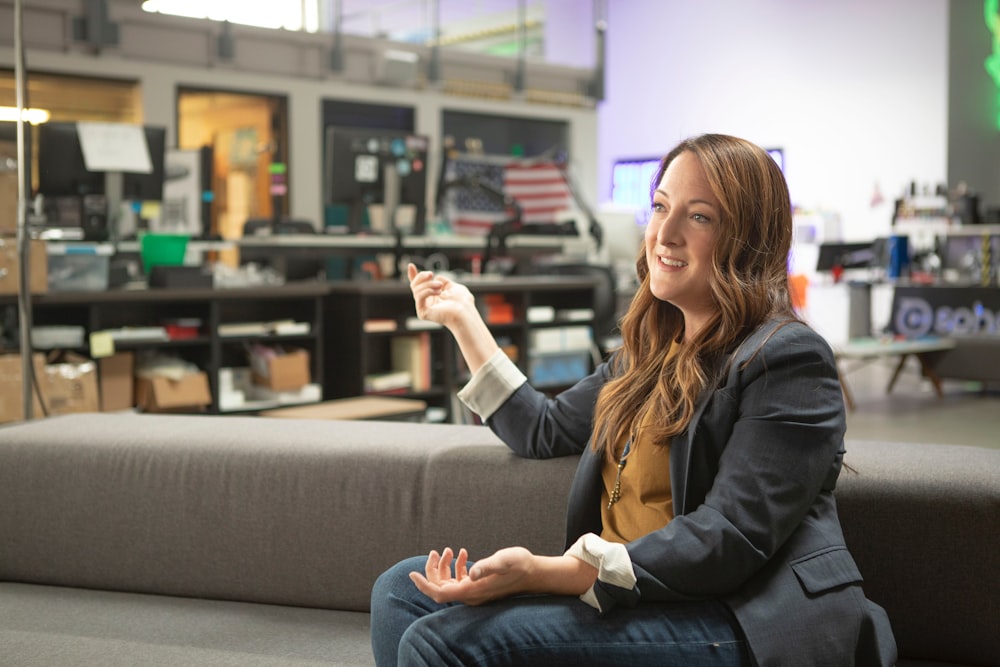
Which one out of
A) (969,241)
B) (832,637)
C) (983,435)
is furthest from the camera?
(969,241)

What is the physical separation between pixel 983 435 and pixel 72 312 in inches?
185

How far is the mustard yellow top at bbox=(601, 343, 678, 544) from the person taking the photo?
144cm

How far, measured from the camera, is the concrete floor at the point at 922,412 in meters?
5.82

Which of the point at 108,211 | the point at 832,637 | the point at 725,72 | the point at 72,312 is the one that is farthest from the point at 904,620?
the point at 725,72

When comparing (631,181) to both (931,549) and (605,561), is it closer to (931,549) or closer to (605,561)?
(931,549)

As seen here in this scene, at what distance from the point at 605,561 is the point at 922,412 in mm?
6055

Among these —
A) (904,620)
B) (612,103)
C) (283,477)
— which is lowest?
(904,620)

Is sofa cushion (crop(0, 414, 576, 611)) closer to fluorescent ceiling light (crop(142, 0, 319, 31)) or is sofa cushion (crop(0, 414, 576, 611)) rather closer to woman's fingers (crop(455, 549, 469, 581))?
woman's fingers (crop(455, 549, 469, 581))

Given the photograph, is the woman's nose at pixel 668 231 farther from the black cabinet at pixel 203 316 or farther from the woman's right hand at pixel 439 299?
the black cabinet at pixel 203 316

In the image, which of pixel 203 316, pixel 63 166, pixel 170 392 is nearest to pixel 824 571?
pixel 170 392

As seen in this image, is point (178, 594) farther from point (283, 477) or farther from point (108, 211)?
point (108, 211)

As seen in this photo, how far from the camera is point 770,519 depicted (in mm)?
1288

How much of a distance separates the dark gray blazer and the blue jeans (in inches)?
1.0

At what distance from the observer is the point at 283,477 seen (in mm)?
1964
